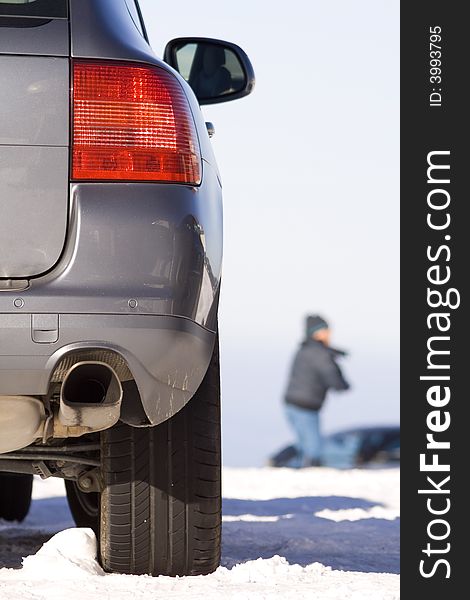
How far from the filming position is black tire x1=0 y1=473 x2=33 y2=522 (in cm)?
576

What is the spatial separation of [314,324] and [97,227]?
10.3 meters

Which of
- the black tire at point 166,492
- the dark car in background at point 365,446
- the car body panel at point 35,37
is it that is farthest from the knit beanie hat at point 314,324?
the car body panel at point 35,37

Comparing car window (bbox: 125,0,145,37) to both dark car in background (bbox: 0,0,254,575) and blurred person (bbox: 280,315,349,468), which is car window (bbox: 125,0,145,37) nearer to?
dark car in background (bbox: 0,0,254,575)

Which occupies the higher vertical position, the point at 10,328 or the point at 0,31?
the point at 0,31

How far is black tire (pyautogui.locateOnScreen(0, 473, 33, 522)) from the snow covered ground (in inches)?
2.1

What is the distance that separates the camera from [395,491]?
7.91 meters

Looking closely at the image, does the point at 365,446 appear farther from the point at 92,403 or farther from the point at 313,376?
the point at 92,403

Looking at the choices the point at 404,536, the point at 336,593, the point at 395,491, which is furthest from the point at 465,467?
the point at 395,491

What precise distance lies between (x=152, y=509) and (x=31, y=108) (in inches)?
50.3

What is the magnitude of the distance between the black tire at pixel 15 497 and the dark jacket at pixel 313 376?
737cm

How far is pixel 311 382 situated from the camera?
1311 cm

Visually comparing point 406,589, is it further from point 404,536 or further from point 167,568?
point 167,568

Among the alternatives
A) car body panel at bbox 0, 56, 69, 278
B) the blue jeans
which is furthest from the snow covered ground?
the blue jeans

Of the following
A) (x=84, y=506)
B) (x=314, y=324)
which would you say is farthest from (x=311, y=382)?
(x=84, y=506)
